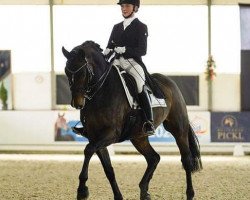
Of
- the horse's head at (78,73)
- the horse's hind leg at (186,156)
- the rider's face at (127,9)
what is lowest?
the horse's hind leg at (186,156)

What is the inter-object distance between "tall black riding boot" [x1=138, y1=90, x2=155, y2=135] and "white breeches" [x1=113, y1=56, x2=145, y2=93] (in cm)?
7

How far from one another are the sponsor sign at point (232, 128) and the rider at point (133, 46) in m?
6.56

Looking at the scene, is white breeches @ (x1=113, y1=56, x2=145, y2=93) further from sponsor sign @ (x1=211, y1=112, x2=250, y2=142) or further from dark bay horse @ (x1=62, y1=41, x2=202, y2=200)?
sponsor sign @ (x1=211, y1=112, x2=250, y2=142)


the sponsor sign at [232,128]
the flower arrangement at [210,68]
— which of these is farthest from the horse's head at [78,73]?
the flower arrangement at [210,68]

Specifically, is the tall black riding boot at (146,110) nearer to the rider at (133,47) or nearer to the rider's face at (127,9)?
the rider at (133,47)

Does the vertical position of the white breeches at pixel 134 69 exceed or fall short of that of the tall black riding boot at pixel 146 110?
it exceeds it

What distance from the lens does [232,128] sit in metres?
12.0

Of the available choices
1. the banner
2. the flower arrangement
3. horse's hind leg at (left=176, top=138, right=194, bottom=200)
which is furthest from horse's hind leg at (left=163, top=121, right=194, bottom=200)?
the flower arrangement

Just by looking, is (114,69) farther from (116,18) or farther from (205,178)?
(116,18)

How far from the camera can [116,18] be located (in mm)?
12766

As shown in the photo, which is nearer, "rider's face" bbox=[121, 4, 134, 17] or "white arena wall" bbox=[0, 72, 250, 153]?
"rider's face" bbox=[121, 4, 134, 17]

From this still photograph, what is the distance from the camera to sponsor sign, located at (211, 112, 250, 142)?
11992mm

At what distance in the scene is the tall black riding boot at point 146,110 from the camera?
5578mm

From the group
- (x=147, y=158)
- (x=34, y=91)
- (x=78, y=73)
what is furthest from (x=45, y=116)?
(x=78, y=73)
